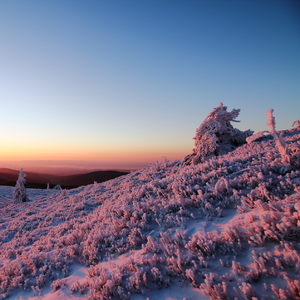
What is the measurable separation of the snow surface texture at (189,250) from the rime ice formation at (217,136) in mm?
9031

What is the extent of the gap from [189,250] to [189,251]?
37 mm

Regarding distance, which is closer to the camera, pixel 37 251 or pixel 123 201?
pixel 37 251

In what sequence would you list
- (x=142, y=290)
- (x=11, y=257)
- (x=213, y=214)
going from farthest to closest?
(x=11, y=257) < (x=213, y=214) < (x=142, y=290)

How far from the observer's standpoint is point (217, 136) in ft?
57.7

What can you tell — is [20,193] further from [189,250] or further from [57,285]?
[189,250]

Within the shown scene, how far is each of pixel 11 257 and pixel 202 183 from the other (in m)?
8.43

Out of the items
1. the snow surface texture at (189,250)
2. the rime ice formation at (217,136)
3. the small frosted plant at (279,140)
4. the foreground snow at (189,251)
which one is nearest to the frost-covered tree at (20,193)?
the snow surface texture at (189,250)

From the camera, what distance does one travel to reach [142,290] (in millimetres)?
3434

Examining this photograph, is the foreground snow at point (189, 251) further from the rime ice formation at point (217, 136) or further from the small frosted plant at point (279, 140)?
the rime ice formation at point (217, 136)

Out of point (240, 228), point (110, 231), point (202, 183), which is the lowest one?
point (110, 231)

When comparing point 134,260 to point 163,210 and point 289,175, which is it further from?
point 289,175

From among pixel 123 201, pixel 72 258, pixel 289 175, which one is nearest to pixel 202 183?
pixel 289 175

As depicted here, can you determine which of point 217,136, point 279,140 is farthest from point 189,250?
point 217,136

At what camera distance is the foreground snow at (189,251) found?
121 inches
